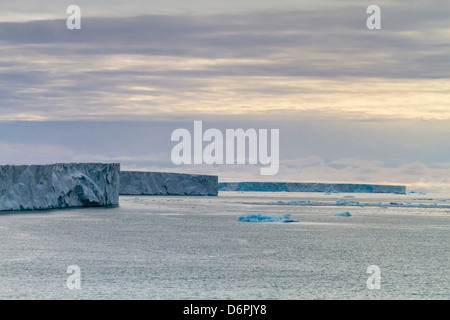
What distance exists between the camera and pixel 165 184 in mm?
65562

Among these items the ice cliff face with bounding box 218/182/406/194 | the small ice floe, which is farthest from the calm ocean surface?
the ice cliff face with bounding box 218/182/406/194

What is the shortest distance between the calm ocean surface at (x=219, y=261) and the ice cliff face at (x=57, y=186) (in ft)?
19.8

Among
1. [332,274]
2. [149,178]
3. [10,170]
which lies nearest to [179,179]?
[149,178]

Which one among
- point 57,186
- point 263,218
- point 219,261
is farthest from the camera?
point 57,186

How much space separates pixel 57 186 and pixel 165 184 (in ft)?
108

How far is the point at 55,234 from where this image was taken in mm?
19594

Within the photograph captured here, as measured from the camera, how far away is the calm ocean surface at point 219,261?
1032 cm

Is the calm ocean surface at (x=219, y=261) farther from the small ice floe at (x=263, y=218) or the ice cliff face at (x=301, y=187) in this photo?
the ice cliff face at (x=301, y=187)

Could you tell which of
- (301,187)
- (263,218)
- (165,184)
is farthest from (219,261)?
(301,187)

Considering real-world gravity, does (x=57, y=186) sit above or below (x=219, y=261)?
above

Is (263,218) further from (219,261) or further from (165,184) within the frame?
(165,184)

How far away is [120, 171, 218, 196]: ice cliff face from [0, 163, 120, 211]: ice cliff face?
2217 centimetres
